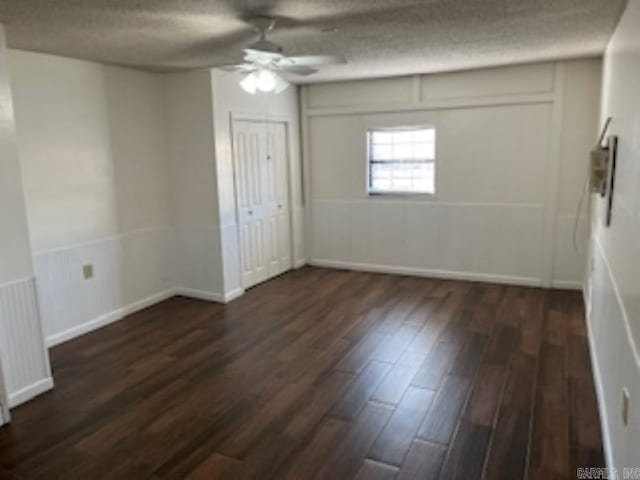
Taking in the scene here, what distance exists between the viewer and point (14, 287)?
3027 millimetres

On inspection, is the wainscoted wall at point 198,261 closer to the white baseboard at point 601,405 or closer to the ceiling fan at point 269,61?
the ceiling fan at point 269,61

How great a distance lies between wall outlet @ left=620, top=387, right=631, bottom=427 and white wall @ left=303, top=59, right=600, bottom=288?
339cm

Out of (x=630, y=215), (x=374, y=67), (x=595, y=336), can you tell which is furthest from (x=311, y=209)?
(x=630, y=215)

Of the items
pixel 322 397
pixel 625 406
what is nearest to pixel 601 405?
pixel 625 406

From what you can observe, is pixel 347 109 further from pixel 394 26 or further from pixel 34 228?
pixel 34 228

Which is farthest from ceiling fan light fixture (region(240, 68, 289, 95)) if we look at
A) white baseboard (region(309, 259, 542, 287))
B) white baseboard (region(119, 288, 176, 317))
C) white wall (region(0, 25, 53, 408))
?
white baseboard (region(309, 259, 542, 287))

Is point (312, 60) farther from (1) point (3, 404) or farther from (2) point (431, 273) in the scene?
(2) point (431, 273)

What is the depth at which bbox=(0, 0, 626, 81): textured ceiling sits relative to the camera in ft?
8.80

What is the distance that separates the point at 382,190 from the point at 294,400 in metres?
3.53

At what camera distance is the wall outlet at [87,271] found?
4258 millimetres

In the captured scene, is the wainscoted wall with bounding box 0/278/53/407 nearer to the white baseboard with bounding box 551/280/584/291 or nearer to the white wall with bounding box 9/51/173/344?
the white wall with bounding box 9/51/173/344

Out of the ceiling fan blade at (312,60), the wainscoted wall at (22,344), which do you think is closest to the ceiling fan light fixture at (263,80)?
the ceiling fan blade at (312,60)

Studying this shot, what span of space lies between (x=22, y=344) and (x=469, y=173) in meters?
4.58

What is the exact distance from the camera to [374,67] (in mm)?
4836
